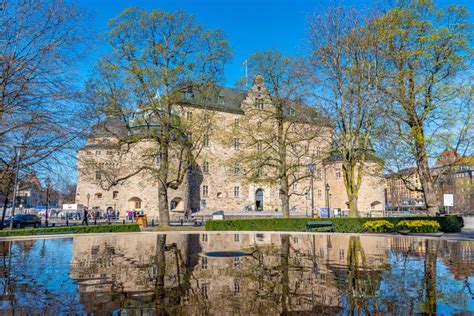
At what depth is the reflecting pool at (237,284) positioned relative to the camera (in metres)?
6.20

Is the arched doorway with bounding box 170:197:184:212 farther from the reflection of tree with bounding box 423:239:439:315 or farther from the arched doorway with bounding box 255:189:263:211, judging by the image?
the reflection of tree with bounding box 423:239:439:315

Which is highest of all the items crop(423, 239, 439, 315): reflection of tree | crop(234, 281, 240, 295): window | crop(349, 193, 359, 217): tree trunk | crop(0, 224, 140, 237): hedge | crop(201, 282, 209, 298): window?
crop(349, 193, 359, 217): tree trunk

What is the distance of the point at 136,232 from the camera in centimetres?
2492

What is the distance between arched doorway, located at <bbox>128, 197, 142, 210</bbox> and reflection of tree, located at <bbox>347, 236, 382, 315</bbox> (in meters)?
38.8

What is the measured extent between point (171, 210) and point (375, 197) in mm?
31368

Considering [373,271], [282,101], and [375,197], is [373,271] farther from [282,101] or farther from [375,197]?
[375,197]

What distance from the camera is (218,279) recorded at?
855 centimetres

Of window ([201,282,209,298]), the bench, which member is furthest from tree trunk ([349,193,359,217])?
window ([201,282,209,298])

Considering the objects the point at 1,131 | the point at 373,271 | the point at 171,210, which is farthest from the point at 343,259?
the point at 171,210

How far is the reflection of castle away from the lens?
21.1ft

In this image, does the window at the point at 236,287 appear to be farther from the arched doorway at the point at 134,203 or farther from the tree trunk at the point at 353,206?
the arched doorway at the point at 134,203

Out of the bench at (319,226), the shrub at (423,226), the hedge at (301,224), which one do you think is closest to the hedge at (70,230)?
the hedge at (301,224)

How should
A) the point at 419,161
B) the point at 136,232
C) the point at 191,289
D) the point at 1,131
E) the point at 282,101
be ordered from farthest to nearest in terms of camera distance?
the point at 282,101 → the point at 419,161 → the point at 136,232 → the point at 1,131 → the point at 191,289

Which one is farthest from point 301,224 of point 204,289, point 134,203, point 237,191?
point 134,203
